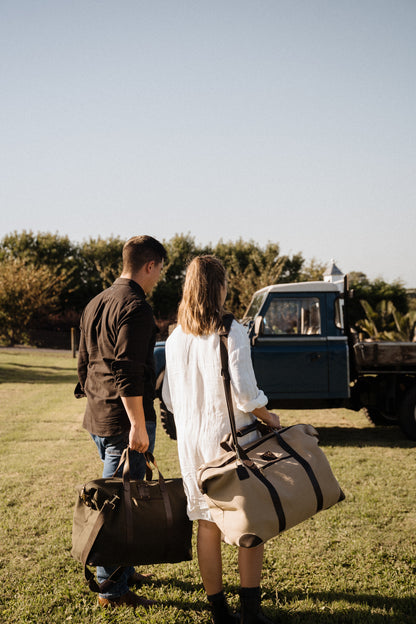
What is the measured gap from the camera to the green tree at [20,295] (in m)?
24.2

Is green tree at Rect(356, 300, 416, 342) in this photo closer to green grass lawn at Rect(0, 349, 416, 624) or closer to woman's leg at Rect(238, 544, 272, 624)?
green grass lawn at Rect(0, 349, 416, 624)

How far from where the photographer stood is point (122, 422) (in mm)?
2598

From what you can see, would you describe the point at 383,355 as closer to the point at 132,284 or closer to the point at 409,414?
the point at 409,414

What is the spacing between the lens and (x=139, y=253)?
272cm

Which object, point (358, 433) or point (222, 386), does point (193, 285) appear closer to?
point (222, 386)

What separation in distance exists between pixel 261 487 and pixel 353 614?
3.94 ft

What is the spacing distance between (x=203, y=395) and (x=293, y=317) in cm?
474

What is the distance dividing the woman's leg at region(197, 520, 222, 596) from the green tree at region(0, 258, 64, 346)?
23458mm

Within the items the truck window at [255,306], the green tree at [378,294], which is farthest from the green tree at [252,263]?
the truck window at [255,306]

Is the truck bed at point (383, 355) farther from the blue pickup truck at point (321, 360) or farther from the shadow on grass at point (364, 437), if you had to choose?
the shadow on grass at point (364, 437)

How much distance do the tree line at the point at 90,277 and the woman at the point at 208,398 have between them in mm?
18932

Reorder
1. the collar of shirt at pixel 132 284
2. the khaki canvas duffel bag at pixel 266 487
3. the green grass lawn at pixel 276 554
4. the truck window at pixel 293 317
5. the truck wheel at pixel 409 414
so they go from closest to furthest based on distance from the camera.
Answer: the khaki canvas duffel bag at pixel 266 487 → the collar of shirt at pixel 132 284 → the green grass lawn at pixel 276 554 → the truck wheel at pixel 409 414 → the truck window at pixel 293 317

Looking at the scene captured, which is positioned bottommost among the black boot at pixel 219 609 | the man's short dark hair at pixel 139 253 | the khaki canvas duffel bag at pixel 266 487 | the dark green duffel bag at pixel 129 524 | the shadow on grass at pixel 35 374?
the shadow on grass at pixel 35 374

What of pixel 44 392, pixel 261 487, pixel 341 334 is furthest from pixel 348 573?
pixel 44 392
